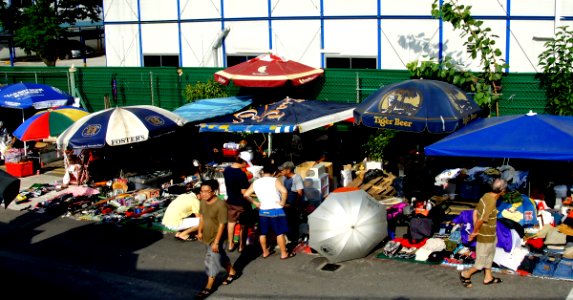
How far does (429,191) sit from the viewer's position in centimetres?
1281

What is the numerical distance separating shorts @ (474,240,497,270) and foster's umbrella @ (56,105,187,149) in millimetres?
7671

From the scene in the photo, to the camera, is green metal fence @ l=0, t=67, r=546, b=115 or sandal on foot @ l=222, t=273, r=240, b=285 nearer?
sandal on foot @ l=222, t=273, r=240, b=285

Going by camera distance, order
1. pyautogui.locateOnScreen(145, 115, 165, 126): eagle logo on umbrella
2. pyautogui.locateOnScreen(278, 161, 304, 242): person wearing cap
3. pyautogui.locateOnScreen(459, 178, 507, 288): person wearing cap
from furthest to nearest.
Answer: pyautogui.locateOnScreen(145, 115, 165, 126): eagle logo on umbrella, pyautogui.locateOnScreen(278, 161, 304, 242): person wearing cap, pyautogui.locateOnScreen(459, 178, 507, 288): person wearing cap

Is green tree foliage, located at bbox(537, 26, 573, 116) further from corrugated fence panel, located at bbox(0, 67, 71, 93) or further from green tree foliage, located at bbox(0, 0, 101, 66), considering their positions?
green tree foliage, located at bbox(0, 0, 101, 66)

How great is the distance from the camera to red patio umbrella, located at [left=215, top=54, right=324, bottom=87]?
626 inches

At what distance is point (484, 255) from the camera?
924 cm

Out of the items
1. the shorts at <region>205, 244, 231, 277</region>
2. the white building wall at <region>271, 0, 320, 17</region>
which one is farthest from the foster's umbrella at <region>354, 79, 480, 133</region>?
the white building wall at <region>271, 0, 320, 17</region>

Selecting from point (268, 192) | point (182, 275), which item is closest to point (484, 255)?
point (268, 192)

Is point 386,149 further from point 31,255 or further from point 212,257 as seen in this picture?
point 31,255

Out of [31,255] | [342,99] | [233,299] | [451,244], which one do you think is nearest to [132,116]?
[31,255]

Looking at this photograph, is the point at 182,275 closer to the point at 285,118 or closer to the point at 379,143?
the point at 285,118

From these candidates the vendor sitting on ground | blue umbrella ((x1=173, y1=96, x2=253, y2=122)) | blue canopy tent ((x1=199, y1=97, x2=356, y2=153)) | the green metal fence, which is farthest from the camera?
blue umbrella ((x1=173, y1=96, x2=253, y2=122))

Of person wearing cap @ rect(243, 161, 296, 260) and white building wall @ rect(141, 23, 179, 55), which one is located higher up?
white building wall @ rect(141, 23, 179, 55)

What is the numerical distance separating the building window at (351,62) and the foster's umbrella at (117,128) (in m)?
5.81
